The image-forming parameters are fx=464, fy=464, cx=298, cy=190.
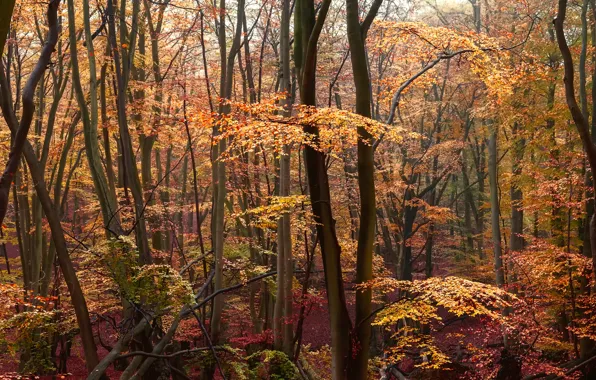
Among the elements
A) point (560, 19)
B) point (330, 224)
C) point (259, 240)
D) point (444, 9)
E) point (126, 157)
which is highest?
point (444, 9)

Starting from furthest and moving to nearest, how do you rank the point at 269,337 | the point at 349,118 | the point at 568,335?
1. the point at 568,335
2. the point at 269,337
3. the point at 349,118

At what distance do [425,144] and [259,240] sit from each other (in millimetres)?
8889

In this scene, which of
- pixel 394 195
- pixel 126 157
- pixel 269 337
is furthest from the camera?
pixel 394 195

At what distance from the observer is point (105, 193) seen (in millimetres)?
7469

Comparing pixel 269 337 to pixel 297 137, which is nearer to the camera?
pixel 297 137

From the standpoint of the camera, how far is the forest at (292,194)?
19.1 feet

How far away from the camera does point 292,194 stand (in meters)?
12.3

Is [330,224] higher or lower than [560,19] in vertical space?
lower

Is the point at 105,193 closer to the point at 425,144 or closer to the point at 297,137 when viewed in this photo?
the point at 297,137

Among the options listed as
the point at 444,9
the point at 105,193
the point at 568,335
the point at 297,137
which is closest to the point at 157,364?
the point at 105,193

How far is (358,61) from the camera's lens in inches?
227

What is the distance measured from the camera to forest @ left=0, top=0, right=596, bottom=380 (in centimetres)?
581

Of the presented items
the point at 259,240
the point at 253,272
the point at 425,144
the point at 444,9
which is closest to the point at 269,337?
the point at 253,272

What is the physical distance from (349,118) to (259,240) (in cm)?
858
